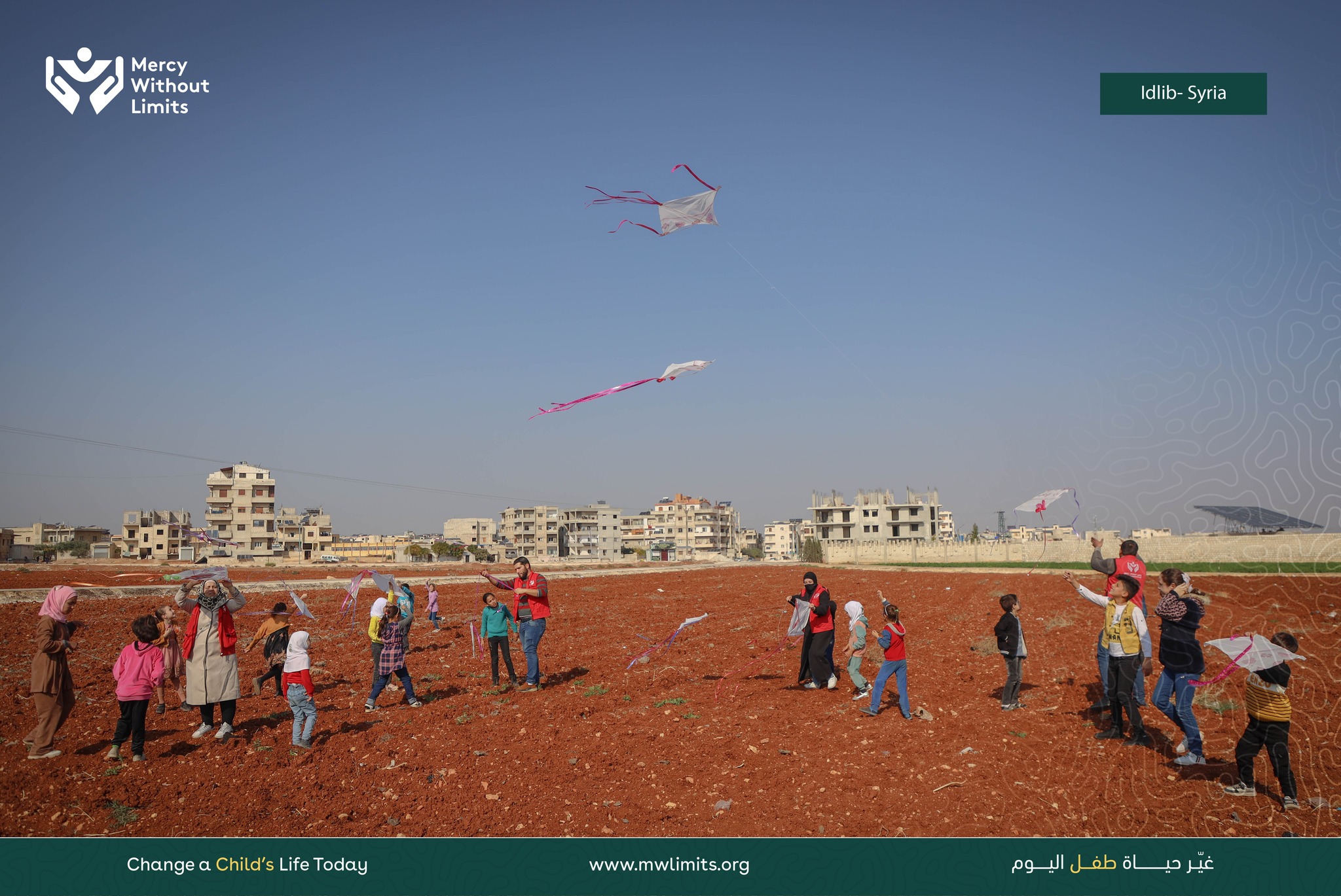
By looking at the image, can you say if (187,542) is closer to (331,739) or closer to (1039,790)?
(331,739)

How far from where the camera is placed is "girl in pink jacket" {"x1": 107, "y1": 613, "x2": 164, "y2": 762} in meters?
8.96

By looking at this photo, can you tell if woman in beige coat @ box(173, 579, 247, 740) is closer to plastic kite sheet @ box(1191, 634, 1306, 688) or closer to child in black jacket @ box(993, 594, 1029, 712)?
child in black jacket @ box(993, 594, 1029, 712)

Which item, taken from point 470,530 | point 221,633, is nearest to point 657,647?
point 221,633

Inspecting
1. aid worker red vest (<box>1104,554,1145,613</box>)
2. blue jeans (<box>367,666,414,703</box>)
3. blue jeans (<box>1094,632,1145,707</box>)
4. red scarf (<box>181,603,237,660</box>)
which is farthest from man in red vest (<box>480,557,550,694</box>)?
aid worker red vest (<box>1104,554,1145,613</box>)

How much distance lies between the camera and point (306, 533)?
13362 cm

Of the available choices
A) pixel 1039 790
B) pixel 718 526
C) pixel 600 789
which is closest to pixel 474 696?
pixel 600 789

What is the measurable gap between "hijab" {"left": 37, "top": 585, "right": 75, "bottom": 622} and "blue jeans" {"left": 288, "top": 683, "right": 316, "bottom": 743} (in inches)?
107

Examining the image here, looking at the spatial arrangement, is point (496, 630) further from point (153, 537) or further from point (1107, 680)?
point (153, 537)

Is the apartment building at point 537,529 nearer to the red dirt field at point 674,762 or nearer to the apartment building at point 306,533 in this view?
the apartment building at point 306,533

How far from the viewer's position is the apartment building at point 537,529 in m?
149

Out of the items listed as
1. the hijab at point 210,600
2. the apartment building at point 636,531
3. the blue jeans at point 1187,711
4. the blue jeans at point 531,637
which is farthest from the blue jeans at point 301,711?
the apartment building at point 636,531

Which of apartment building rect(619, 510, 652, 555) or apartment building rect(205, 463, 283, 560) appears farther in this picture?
apartment building rect(619, 510, 652, 555)

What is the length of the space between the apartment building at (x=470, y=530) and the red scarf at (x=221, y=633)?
17382 cm
